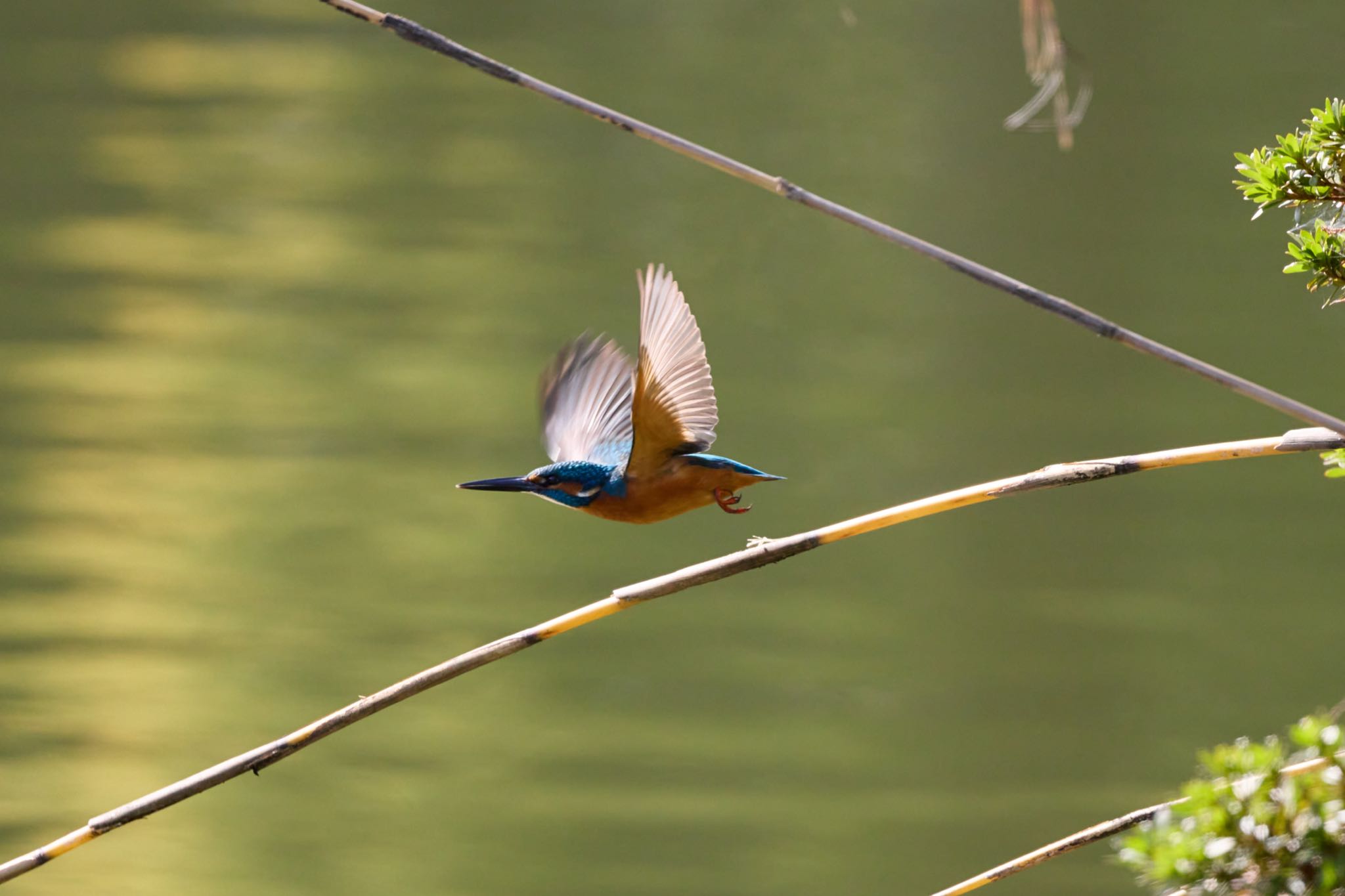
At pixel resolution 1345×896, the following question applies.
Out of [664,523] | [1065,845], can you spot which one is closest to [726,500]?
[1065,845]

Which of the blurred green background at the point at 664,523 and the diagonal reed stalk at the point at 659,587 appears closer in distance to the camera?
the diagonal reed stalk at the point at 659,587

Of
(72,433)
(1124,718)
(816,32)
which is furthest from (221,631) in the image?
(816,32)

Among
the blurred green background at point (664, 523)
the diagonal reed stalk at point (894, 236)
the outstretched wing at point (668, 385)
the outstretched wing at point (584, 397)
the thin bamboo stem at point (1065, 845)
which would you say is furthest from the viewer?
the blurred green background at point (664, 523)

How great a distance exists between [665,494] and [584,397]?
0.34 metres

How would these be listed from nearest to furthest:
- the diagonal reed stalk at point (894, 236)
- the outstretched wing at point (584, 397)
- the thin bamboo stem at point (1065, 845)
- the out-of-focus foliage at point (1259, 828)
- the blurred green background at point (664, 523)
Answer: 1. the out-of-focus foliage at point (1259, 828)
2. the diagonal reed stalk at point (894, 236)
3. the thin bamboo stem at point (1065, 845)
4. the outstretched wing at point (584, 397)
5. the blurred green background at point (664, 523)

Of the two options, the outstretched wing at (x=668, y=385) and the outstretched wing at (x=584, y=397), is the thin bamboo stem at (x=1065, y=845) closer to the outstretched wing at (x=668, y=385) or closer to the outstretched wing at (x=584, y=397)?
the outstretched wing at (x=668, y=385)

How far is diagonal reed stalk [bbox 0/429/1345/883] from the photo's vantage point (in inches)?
40.4

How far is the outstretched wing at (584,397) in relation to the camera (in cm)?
159

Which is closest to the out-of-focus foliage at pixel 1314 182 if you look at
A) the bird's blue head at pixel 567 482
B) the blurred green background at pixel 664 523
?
the bird's blue head at pixel 567 482

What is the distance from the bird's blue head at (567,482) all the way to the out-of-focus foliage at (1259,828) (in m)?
0.64

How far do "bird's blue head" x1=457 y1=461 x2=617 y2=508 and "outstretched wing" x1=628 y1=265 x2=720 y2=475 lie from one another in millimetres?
46

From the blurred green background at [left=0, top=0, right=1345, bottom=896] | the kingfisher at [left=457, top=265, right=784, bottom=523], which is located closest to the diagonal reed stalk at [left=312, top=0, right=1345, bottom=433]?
the kingfisher at [left=457, top=265, right=784, bottom=523]

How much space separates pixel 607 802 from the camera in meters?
3.84

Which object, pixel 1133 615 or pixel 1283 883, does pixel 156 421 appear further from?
pixel 1283 883
